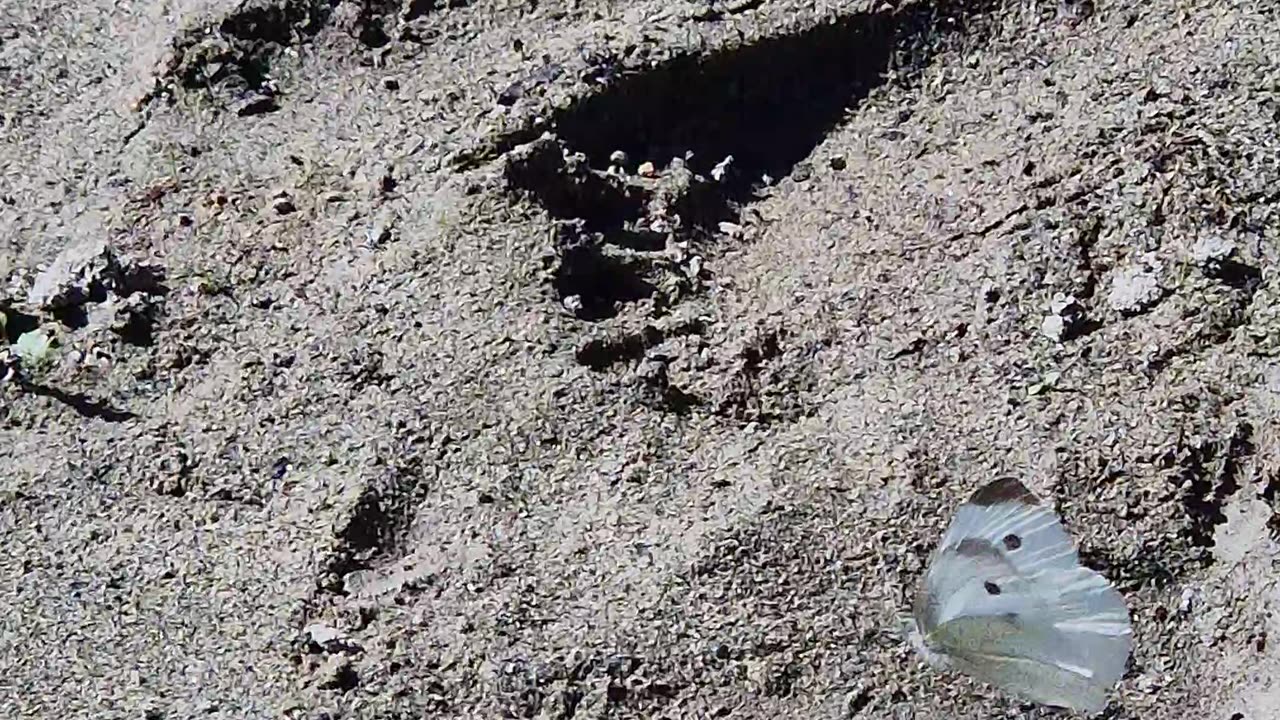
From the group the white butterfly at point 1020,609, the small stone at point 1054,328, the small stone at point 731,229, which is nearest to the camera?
the white butterfly at point 1020,609

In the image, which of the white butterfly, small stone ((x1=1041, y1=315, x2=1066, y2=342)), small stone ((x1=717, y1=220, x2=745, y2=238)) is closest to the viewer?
the white butterfly

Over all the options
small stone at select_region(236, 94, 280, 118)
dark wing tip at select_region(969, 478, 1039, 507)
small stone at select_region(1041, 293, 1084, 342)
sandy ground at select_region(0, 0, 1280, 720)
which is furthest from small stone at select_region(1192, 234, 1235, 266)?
small stone at select_region(236, 94, 280, 118)

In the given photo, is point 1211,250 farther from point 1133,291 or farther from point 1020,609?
point 1020,609

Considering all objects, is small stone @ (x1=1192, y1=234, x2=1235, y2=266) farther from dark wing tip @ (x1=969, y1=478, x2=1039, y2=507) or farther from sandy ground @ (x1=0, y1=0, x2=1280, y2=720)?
dark wing tip @ (x1=969, y1=478, x2=1039, y2=507)

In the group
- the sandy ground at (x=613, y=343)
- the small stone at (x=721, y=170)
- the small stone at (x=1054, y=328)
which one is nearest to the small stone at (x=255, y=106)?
the sandy ground at (x=613, y=343)

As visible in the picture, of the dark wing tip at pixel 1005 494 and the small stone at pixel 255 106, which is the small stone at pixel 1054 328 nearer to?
the dark wing tip at pixel 1005 494

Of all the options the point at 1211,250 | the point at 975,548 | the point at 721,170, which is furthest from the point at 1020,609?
the point at 721,170

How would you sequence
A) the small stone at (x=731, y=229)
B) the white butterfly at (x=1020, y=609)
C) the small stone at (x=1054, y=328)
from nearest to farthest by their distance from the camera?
Answer: the white butterfly at (x=1020, y=609) → the small stone at (x=1054, y=328) → the small stone at (x=731, y=229)

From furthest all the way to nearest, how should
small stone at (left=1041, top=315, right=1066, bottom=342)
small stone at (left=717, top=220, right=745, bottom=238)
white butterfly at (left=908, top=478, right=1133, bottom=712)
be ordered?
1. small stone at (left=717, top=220, right=745, bottom=238)
2. small stone at (left=1041, top=315, right=1066, bottom=342)
3. white butterfly at (left=908, top=478, right=1133, bottom=712)
